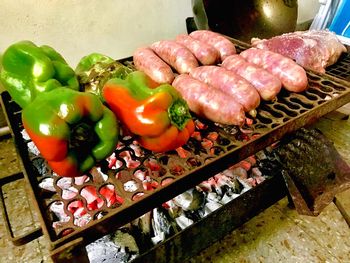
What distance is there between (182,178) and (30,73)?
820 millimetres

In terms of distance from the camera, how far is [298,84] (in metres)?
1.51

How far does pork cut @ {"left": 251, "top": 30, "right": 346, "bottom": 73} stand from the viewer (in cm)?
188

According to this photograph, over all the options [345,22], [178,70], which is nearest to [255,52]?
[178,70]

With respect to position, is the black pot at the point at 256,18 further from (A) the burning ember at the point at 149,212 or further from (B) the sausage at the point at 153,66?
(A) the burning ember at the point at 149,212

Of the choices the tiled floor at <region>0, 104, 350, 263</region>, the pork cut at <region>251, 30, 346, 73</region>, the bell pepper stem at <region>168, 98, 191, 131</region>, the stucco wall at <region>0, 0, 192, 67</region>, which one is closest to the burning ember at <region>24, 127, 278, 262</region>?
the bell pepper stem at <region>168, 98, 191, 131</region>

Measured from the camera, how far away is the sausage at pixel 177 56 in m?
1.65

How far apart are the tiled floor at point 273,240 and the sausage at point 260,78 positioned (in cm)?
74

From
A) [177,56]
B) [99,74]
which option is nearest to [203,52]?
[177,56]

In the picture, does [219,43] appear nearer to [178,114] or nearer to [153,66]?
[153,66]

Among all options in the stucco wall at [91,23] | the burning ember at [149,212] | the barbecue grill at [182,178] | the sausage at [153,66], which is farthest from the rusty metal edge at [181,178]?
the stucco wall at [91,23]

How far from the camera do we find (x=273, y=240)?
1700 millimetres

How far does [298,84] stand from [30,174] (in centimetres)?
121

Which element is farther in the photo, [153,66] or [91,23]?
[91,23]

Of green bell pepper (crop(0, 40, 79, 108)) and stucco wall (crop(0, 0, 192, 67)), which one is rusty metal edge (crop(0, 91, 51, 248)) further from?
stucco wall (crop(0, 0, 192, 67))
